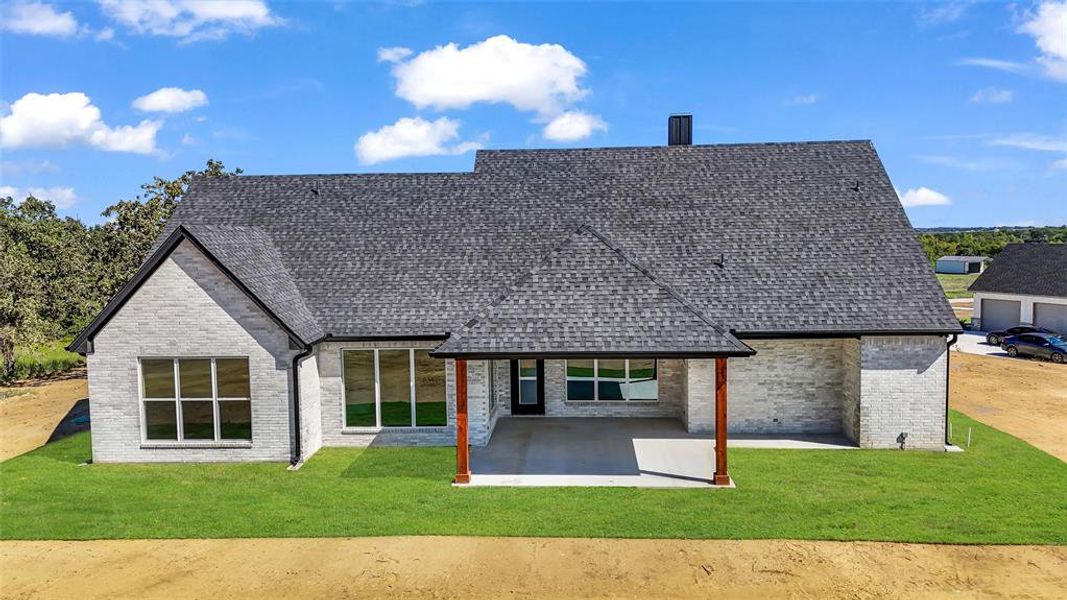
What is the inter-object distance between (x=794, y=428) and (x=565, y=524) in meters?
9.22

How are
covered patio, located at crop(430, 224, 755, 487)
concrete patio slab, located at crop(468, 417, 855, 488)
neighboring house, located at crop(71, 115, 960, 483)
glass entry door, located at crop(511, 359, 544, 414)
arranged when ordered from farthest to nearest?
glass entry door, located at crop(511, 359, 544, 414) < neighboring house, located at crop(71, 115, 960, 483) < concrete patio slab, located at crop(468, 417, 855, 488) < covered patio, located at crop(430, 224, 755, 487)

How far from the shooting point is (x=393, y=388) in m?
18.6

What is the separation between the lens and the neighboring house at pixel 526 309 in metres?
16.6

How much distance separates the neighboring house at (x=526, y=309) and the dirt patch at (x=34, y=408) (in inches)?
201

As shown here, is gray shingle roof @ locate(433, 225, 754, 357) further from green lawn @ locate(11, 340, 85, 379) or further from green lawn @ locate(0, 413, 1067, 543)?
green lawn @ locate(11, 340, 85, 379)

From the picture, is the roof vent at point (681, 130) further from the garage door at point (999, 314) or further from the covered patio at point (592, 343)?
the garage door at point (999, 314)

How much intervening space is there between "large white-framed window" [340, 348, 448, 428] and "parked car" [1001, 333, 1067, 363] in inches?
1220

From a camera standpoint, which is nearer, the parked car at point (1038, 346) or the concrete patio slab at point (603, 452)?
the concrete patio slab at point (603, 452)

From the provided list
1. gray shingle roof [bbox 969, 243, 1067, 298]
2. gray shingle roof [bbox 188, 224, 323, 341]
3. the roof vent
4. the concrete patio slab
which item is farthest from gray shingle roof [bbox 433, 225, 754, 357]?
gray shingle roof [bbox 969, 243, 1067, 298]

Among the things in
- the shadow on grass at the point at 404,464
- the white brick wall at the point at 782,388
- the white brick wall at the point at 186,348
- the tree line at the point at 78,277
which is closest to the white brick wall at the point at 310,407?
the white brick wall at the point at 186,348

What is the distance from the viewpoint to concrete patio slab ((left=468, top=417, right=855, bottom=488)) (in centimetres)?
1562

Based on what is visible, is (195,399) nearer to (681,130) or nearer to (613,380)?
(613,380)

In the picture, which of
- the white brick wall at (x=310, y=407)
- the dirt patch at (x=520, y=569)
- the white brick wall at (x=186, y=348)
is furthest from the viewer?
the white brick wall at (x=310, y=407)

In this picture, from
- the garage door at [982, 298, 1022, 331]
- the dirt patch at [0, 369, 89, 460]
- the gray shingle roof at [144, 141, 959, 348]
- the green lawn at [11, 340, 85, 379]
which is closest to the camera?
the gray shingle roof at [144, 141, 959, 348]
